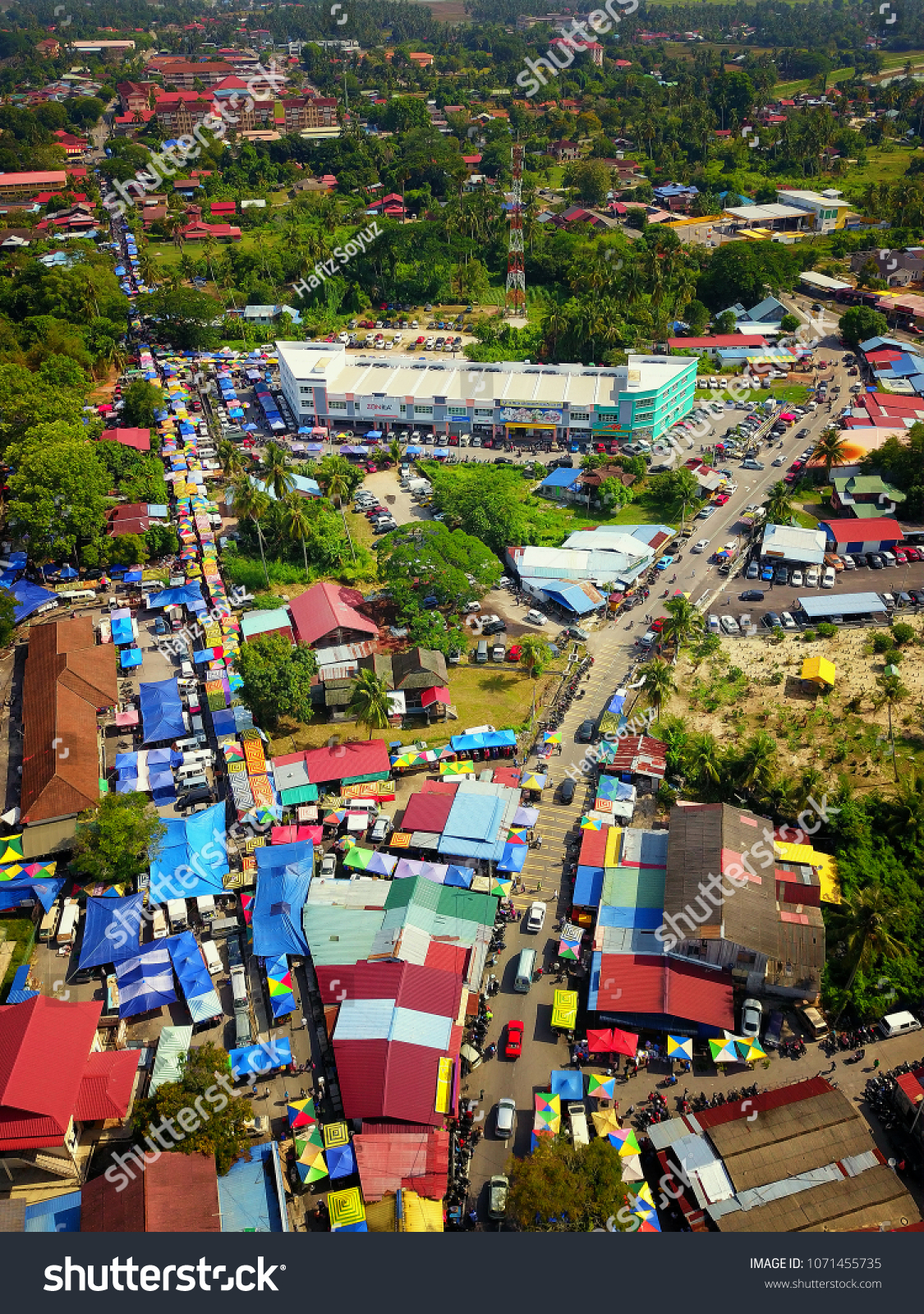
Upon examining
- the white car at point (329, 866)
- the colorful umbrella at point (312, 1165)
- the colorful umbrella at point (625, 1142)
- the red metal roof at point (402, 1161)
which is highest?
the red metal roof at point (402, 1161)

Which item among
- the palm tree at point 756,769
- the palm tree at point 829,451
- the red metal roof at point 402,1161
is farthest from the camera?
the palm tree at point 829,451

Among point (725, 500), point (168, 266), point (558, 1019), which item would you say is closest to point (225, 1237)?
point (558, 1019)

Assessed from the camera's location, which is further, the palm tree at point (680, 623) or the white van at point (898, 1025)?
the palm tree at point (680, 623)

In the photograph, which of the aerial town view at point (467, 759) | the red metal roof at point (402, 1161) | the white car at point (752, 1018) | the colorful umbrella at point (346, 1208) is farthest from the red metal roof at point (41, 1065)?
the white car at point (752, 1018)

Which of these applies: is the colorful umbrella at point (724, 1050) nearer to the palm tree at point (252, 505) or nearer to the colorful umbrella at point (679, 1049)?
the colorful umbrella at point (679, 1049)

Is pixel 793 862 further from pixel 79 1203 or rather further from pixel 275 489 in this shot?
pixel 275 489

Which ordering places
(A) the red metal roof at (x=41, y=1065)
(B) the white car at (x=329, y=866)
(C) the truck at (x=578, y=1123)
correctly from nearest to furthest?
1. (A) the red metal roof at (x=41, y=1065)
2. (C) the truck at (x=578, y=1123)
3. (B) the white car at (x=329, y=866)

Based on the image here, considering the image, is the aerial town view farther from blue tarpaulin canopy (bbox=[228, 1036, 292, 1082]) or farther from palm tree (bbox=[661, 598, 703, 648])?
palm tree (bbox=[661, 598, 703, 648])

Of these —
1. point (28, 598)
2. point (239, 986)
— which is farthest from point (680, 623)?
point (28, 598)
